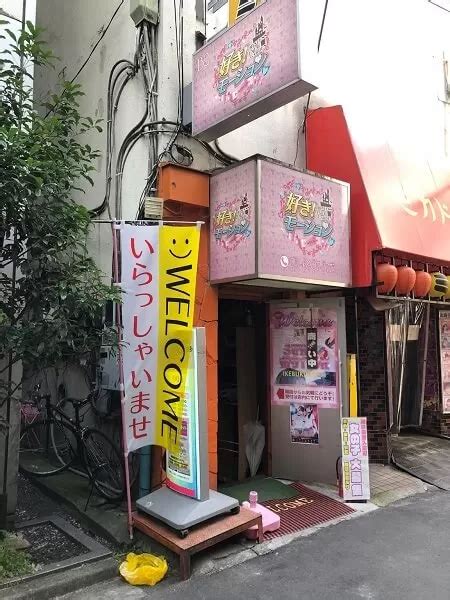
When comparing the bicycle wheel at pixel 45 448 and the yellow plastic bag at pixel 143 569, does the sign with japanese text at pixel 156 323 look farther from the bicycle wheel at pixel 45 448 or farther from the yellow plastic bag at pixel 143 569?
the bicycle wheel at pixel 45 448

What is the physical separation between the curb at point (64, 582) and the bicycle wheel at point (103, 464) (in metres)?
1.28

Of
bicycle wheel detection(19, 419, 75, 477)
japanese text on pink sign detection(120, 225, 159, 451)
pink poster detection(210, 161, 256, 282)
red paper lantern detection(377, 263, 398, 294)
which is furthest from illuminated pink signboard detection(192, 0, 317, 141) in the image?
bicycle wheel detection(19, 419, 75, 477)

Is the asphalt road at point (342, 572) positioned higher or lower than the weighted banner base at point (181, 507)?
lower

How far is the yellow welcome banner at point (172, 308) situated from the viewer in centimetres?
497

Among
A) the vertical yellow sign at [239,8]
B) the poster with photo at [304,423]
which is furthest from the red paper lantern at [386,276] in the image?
the vertical yellow sign at [239,8]

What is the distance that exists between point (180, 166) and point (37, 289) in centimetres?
235

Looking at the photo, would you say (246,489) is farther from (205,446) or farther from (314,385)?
(205,446)

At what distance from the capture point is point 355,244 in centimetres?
640

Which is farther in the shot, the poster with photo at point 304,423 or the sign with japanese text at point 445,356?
the sign with japanese text at point 445,356

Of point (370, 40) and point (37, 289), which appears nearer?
Result: point (37, 289)

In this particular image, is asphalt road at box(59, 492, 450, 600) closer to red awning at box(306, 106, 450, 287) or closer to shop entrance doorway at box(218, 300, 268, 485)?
shop entrance doorway at box(218, 300, 268, 485)

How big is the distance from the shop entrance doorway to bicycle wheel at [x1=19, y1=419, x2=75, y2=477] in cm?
231

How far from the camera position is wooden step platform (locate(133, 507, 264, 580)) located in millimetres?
4312

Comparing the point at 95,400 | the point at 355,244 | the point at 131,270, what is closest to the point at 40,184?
the point at 131,270
